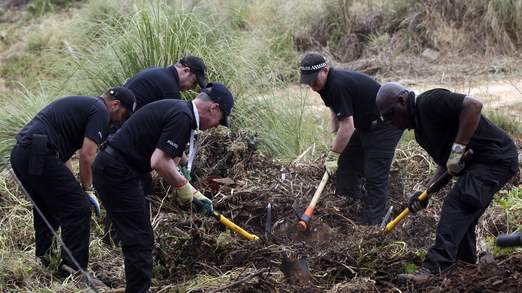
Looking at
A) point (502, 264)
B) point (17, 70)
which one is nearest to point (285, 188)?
point (502, 264)

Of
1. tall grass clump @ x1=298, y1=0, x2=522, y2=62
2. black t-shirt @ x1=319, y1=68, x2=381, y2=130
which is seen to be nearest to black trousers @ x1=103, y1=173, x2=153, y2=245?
black t-shirt @ x1=319, y1=68, x2=381, y2=130

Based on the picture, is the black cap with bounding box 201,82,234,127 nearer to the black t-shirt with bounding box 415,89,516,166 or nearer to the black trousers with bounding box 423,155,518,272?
the black t-shirt with bounding box 415,89,516,166

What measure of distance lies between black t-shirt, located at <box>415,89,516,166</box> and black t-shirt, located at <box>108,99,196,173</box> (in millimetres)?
1640

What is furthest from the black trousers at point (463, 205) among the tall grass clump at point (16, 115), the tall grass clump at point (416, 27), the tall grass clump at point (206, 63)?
the tall grass clump at point (416, 27)

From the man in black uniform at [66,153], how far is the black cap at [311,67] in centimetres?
165

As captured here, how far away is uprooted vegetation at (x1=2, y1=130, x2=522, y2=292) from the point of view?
5.59m

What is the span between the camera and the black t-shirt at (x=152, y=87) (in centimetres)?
736

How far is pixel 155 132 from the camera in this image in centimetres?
548

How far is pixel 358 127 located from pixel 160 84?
195 cm

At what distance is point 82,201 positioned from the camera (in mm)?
6297

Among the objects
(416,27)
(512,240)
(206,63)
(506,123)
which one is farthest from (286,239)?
(416,27)

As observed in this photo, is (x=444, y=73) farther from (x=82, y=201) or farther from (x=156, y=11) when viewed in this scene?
(x=82, y=201)

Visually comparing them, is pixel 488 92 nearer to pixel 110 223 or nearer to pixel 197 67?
pixel 197 67

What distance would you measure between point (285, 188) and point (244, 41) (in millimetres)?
4061
